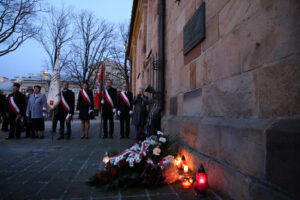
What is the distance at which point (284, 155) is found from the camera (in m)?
1.41

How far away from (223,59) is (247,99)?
2.07ft

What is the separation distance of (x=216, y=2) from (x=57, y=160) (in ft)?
12.3

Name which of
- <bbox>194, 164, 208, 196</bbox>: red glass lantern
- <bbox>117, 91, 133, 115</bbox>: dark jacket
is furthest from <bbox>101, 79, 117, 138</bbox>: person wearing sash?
<bbox>194, 164, 208, 196</bbox>: red glass lantern

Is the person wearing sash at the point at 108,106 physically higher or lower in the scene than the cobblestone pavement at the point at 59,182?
higher

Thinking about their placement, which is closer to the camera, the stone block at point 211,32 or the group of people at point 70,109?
the stone block at point 211,32

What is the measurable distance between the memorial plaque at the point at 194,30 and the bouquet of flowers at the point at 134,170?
1.66m

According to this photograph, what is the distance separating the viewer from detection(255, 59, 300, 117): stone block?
1.40 meters

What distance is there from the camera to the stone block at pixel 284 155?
133 centimetres

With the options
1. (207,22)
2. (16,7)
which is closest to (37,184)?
(207,22)

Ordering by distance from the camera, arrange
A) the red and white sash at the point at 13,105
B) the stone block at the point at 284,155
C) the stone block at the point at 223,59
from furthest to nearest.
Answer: the red and white sash at the point at 13,105, the stone block at the point at 223,59, the stone block at the point at 284,155

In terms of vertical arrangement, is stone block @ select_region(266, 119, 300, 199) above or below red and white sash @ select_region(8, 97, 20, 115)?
below

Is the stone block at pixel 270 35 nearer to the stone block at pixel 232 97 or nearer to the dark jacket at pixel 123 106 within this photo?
the stone block at pixel 232 97

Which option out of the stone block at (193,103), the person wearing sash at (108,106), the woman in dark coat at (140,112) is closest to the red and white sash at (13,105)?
the person wearing sash at (108,106)

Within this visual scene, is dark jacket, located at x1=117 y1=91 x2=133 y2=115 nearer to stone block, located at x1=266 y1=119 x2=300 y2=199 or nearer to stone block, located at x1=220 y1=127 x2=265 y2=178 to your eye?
stone block, located at x1=220 y1=127 x2=265 y2=178
